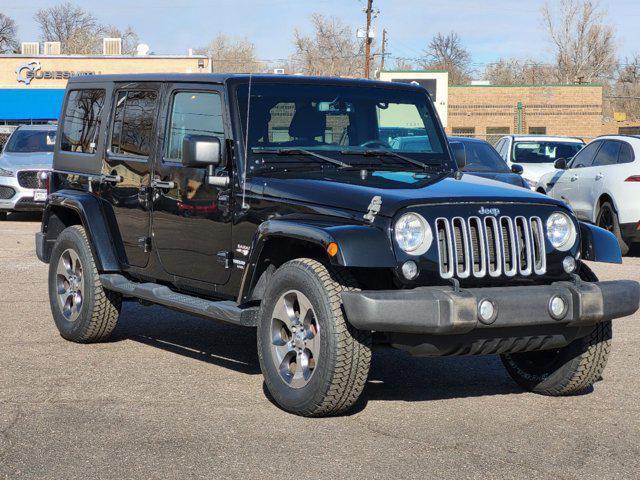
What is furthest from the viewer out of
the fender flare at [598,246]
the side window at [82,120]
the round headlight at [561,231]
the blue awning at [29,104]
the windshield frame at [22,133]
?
the blue awning at [29,104]

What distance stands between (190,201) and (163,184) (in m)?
0.34

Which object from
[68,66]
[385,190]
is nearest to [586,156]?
[385,190]

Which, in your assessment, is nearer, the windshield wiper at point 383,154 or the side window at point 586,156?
the windshield wiper at point 383,154

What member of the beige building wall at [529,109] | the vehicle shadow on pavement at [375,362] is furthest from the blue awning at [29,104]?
the vehicle shadow on pavement at [375,362]

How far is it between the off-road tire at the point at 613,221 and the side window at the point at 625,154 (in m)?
0.61

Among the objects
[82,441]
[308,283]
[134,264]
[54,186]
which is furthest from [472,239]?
[54,186]

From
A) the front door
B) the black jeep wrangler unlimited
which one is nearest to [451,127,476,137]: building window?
the black jeep wrangler unlimited

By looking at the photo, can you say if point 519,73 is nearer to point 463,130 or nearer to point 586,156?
point 463,130

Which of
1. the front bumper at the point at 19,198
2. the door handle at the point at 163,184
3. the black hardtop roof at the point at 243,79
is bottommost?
the front bumper at the point at 19,198

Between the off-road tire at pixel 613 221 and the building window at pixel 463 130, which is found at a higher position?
the building window at pixel 463 130

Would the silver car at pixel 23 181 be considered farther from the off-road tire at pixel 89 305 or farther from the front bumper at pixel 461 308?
the front bumper at pixel 461 308

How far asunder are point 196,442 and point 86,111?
3.88m

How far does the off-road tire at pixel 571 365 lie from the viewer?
21.0 ft

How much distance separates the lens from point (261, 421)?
19.3ft
